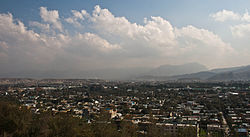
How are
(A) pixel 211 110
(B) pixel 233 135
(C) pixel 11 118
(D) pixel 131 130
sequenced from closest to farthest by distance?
(C) pixel 11 118 < (D) pixel 131 130 < (B) pixel 233 135 < (A) pixel 211 110

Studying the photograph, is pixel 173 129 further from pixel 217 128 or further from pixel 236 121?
pixel 236 121

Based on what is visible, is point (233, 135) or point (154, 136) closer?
point (154, 136)

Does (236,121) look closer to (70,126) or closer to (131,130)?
(131,130)

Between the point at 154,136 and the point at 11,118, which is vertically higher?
the point at 11,118

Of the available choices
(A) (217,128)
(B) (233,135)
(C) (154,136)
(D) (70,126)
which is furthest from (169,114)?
(D) (70,126)

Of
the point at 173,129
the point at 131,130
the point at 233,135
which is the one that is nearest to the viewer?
the point at 131,130

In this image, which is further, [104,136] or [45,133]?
[104,136]

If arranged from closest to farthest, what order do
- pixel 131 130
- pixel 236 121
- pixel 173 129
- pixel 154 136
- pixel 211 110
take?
pixel 154 136 < pixel 131 130 < pixel 173 129 < pixel 236 121 < pixel 211 110

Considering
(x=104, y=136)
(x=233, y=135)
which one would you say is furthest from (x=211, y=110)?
(x=104, y=136)

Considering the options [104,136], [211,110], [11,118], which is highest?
[11,118]
